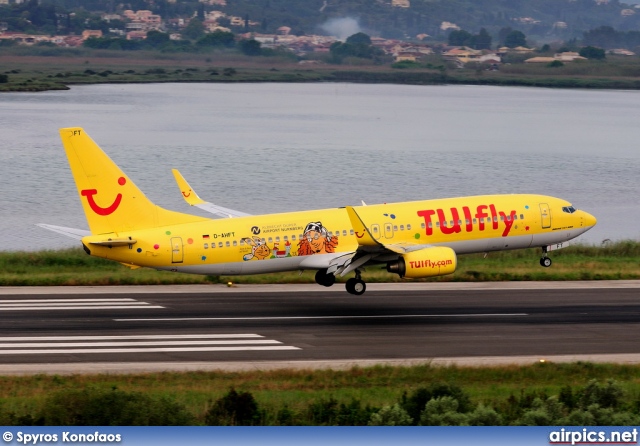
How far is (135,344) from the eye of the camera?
119 ft

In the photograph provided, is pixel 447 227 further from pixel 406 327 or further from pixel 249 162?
pixel 249 162

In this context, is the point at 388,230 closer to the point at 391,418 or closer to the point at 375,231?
the point at 375,231

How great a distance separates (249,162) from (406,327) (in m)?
86.2

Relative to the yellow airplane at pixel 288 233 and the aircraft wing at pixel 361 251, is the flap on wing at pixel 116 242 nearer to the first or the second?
the yellow airplane at pixel 288 233

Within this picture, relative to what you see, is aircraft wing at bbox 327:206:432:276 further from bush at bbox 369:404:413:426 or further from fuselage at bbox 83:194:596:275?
bush at bbox 369:404:413:426

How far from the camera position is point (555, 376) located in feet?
105

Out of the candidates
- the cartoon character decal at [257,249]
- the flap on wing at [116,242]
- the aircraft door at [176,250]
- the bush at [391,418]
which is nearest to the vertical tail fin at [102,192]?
the flap on wing at [116,242]

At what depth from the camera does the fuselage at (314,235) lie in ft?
148

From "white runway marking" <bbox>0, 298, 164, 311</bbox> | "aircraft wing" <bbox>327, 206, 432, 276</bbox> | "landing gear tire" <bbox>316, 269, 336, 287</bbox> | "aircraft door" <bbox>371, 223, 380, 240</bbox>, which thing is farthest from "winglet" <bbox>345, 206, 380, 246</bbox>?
"white runway marking" <bbox>0, 298, 164, 311</bbox>

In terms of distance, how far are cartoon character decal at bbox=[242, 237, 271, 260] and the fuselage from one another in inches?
1.7

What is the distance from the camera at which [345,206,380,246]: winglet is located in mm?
43594

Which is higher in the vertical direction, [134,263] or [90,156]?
[90,156]

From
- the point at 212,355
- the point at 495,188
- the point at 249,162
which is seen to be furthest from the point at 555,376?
the point at 249,162

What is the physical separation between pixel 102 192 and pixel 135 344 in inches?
395
